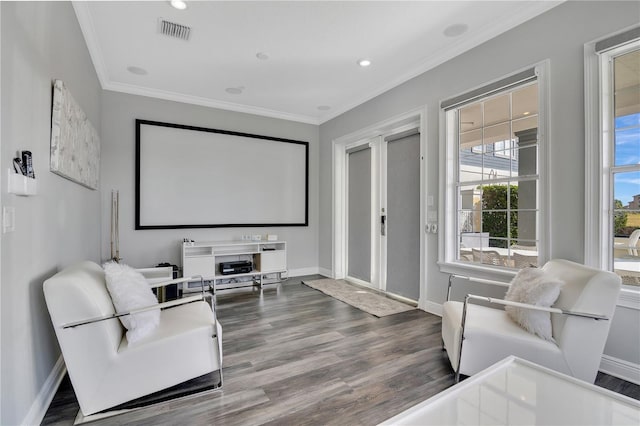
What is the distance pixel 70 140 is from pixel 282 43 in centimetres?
214

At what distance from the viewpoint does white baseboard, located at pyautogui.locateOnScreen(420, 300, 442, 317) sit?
3498 mm

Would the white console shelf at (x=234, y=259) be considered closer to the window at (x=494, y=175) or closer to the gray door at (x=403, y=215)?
the gray door at (x=403, y=215)

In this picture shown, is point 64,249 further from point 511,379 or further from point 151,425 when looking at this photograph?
point 511,379

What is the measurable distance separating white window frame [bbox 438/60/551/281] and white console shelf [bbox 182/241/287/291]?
2.56m

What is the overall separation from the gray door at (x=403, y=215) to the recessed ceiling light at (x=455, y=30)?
3.94 ft

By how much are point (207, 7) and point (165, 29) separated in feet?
1.99

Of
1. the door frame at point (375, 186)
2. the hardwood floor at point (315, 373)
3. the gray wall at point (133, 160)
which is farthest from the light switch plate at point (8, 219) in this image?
the door frame at point (375, 186)

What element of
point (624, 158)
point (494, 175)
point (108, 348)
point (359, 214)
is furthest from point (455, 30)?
point (108, 348)

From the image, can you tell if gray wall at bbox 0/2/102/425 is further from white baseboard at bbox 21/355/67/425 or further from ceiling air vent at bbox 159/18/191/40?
ceiling air vent at bbox 159/18/191/40

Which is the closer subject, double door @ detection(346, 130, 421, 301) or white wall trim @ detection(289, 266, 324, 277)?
double door @ detection(346, 130, 421, 301)

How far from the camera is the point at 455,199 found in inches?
135

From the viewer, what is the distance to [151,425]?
1719 millimetres

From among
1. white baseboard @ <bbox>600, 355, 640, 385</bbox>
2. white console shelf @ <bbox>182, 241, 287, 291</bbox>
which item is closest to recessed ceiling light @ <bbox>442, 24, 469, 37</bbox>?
white baseboard @ <bbox>600, 355, 640, 385</bbox>

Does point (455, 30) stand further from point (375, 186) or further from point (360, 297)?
point (360, 297)
